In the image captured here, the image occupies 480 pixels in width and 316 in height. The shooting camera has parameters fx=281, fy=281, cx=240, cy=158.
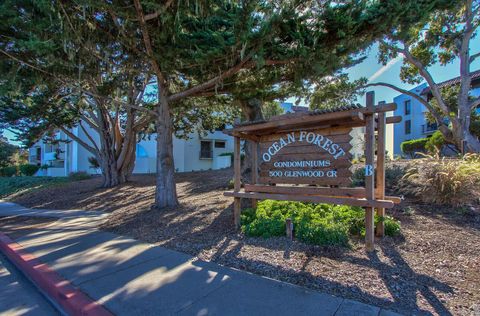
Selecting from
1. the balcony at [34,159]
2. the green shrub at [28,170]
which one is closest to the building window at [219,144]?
the green shrub at [28,170]

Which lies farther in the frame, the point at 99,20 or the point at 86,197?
the point at 86,197

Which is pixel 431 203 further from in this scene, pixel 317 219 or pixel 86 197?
pixel 86 197

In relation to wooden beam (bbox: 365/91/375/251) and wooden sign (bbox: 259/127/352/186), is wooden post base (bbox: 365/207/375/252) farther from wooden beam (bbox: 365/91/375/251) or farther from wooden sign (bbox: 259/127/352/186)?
wooden sign (bbox: 259/127/352/186)

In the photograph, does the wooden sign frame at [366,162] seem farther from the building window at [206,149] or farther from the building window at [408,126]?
the building window at [408,126]

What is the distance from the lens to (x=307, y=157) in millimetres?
5180

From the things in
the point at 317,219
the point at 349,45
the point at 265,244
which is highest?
the point at 349,45

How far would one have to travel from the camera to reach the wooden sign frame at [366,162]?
14.4 ft

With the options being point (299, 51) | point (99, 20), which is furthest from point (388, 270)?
point (99, 20)

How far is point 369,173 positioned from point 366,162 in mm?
185

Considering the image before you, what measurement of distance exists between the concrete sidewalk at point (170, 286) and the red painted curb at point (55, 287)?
0.32 ft

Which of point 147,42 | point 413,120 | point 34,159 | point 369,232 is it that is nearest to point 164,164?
point 147,42

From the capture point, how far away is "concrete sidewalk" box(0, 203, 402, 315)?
9.82 ft

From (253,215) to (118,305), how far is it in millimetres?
3386

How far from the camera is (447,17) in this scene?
1297cm
